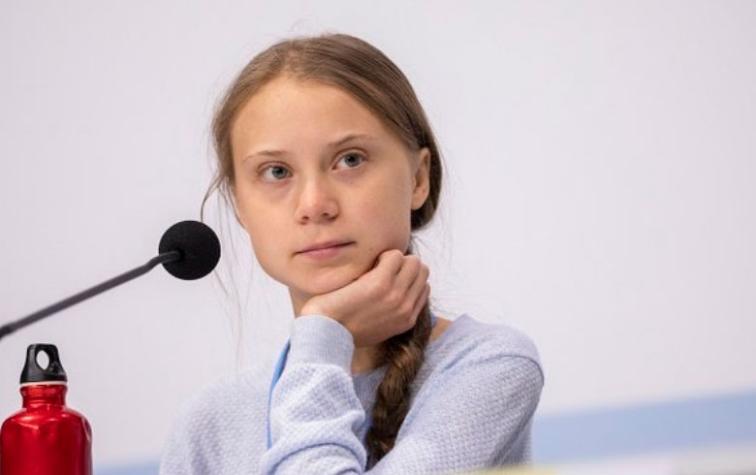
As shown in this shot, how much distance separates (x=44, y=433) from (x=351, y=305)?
36 cm

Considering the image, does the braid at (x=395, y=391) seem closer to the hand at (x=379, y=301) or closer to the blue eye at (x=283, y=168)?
the hand at (x=379, y=301)

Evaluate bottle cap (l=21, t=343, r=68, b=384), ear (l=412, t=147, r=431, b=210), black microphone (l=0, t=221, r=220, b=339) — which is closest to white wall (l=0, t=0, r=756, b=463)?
ear (l=412, t=147, r=431, b=210)

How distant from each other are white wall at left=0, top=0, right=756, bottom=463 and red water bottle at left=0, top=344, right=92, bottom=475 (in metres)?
0.89

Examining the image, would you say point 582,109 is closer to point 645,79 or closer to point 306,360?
point 645,79

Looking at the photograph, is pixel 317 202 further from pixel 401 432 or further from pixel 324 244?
pixel 401 432

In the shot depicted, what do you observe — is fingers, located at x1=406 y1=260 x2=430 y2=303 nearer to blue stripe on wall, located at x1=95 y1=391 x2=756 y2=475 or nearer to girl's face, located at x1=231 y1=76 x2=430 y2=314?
girl's face, located at x1=231 y1=76 x2=430 y2=314

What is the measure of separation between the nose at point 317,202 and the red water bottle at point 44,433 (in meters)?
0.32

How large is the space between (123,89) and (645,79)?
35.0 inches

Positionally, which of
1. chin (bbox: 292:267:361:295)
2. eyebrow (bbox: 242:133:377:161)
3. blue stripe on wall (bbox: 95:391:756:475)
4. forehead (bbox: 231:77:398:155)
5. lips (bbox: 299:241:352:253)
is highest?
forehead (bbox: 231:77:398:155)

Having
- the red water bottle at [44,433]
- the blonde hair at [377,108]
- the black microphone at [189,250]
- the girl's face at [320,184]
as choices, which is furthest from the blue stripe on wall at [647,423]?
the red water bottle at [44,433]

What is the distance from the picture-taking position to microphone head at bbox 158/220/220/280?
4.09 ft

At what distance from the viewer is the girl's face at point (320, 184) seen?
1362mm

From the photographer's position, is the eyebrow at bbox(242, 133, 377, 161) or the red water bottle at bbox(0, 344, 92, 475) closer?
the red water bottle at bbox(0, 344, 92, 475)

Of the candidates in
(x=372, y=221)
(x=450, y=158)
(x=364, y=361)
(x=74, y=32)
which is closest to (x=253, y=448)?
(x=364, y=361)
